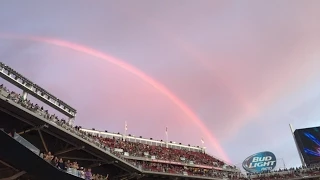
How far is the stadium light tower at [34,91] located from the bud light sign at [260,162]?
1560 inches

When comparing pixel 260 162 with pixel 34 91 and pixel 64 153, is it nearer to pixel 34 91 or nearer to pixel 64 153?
pixel 64 153

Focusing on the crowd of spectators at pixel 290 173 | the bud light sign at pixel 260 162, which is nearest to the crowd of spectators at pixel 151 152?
the bud light sign at pixel 260 162

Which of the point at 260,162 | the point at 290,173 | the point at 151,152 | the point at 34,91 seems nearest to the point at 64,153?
the point at 34,91

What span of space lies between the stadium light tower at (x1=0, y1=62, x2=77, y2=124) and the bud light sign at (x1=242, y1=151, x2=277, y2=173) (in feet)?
130

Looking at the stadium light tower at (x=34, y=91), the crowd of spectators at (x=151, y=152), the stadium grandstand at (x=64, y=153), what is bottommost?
the stadium grandstand at (x=64, y=153)

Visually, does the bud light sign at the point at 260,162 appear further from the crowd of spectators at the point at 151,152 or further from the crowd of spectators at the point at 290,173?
the crowd of spectators at the point at 151,152

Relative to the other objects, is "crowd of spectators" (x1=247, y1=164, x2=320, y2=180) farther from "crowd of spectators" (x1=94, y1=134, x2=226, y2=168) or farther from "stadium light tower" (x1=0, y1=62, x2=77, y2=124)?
"stadium light tower" (x1=0, y1=62, x2=77, y2=124)

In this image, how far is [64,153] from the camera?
37.7 m

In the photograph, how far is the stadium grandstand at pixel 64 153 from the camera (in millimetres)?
24469

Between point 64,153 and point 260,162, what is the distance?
43.2 metres

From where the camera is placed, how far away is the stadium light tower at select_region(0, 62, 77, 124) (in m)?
33.2

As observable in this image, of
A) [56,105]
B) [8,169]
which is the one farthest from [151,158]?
[8,169]

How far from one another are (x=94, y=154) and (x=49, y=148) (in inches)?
217

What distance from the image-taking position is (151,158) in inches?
2105
